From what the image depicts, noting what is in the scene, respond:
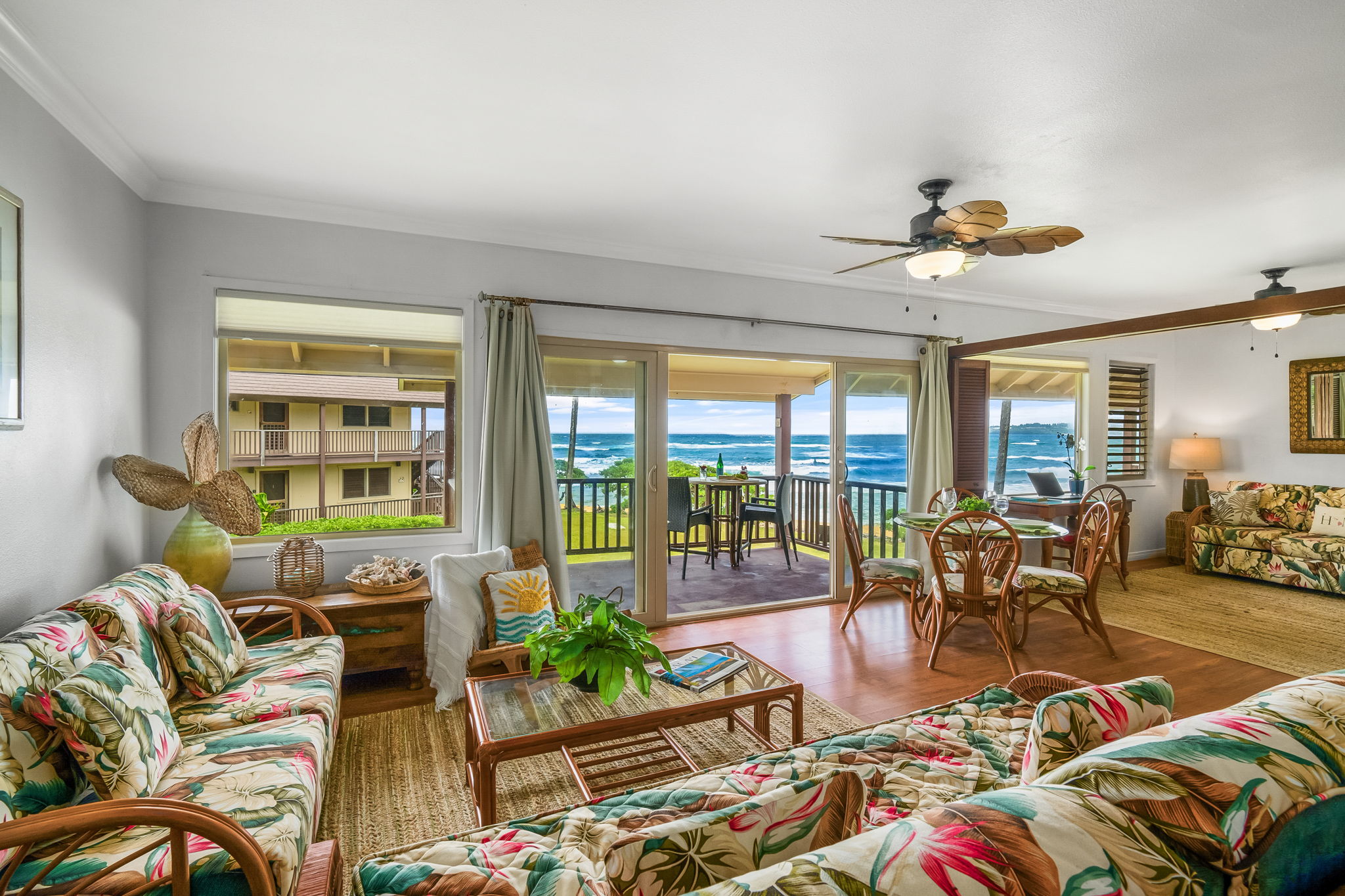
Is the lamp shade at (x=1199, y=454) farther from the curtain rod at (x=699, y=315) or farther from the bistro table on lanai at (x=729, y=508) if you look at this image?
the bistro table on lanai at (x=729, y=508)

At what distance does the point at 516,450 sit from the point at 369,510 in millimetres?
922

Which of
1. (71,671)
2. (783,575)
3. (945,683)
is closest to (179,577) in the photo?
(71,671)

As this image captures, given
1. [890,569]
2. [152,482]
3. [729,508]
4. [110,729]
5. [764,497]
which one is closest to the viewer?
[110,729]

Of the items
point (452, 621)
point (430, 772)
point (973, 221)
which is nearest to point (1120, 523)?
point (973, 221)

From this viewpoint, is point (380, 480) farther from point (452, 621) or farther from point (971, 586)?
point (971, 586)

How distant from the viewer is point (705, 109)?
241 cm

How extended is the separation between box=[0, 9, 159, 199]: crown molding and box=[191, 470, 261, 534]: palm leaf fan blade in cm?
143

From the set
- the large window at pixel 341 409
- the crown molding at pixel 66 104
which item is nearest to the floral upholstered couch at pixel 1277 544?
the large window at pixel 341 409

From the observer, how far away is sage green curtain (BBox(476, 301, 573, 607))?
12.4ft

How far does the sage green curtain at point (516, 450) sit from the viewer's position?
3.78m

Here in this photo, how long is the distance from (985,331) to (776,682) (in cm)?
461

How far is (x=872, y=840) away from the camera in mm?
843

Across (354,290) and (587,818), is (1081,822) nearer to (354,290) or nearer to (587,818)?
(587,818)

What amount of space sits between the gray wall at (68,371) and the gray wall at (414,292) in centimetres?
17
